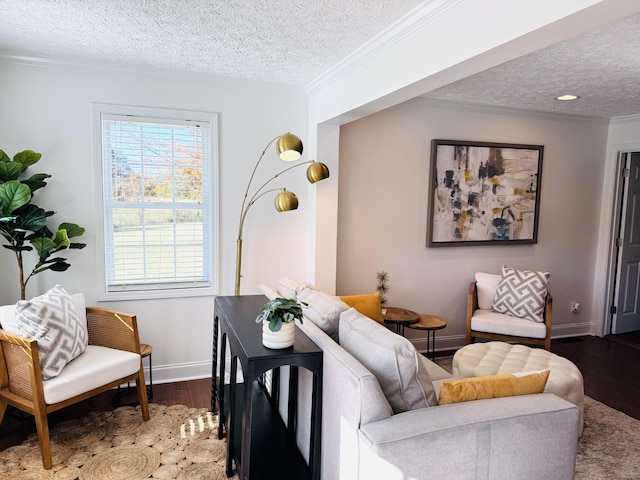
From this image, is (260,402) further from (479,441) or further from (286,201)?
(479,441)

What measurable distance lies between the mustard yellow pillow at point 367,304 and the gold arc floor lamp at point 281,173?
0.83 m

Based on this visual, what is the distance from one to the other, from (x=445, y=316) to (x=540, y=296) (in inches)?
36.1

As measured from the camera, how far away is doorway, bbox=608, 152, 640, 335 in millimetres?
5059

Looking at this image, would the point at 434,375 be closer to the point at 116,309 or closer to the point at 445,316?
the point at 445,316

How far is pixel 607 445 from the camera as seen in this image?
282 cm

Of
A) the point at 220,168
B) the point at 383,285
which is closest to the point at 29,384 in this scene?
the point at 220,168

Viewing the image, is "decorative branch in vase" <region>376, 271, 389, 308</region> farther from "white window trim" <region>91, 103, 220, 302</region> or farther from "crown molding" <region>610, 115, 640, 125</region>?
"crown molding" <region>610, 115, 640, 125</region>

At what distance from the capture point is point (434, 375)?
2.79 metres

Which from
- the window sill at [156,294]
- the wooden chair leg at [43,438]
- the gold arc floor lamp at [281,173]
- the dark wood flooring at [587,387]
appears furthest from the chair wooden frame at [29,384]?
the gold arc floor lamp at [281,173]

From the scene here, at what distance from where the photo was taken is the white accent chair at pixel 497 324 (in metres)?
3.95

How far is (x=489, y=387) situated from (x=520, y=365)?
118 centimetres

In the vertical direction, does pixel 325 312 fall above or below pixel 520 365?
above

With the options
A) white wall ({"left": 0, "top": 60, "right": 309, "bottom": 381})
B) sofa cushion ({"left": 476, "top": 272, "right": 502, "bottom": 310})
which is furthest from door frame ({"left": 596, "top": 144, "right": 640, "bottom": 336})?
white wall ({"left": 0, "top": 60, "right": 309, "bottom": 381})

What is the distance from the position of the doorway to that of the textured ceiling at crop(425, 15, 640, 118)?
0.73 metres
